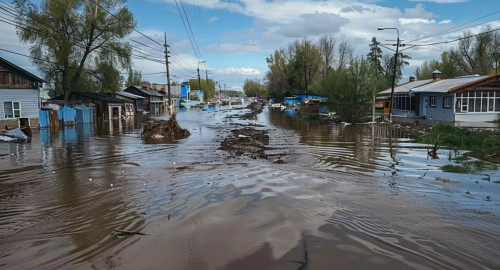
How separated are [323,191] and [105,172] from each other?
7010 millimetres

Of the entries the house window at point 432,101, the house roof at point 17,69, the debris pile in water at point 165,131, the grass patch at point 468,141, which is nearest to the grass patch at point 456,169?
the grass patch at point 468,141

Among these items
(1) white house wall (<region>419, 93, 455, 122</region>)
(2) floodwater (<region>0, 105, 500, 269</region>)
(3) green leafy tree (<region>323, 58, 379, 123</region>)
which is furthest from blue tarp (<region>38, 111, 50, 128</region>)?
(1) white house wall (<region>419, 93, 455, 122</region>)

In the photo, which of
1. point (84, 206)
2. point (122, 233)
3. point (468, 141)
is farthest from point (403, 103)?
point (122, 233)

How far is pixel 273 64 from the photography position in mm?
112938

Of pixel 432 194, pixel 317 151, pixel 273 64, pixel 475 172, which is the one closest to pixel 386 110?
pixel 317 151

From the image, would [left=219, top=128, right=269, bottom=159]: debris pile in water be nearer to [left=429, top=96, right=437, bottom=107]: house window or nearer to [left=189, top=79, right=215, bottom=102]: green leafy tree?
[left=429, top=96, right=437, bottom=107]: house window

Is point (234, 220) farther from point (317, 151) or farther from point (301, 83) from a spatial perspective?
point (301, 83)

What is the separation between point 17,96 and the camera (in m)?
29.1

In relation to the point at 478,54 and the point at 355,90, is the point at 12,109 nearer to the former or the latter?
the point at 355,90

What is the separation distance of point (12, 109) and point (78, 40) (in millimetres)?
14859

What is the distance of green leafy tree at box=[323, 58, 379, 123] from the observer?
1287 inches

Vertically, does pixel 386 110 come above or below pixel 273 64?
below

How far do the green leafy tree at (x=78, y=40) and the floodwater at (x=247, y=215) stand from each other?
95.6 feet

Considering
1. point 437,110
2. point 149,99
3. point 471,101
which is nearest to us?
point 471,101
